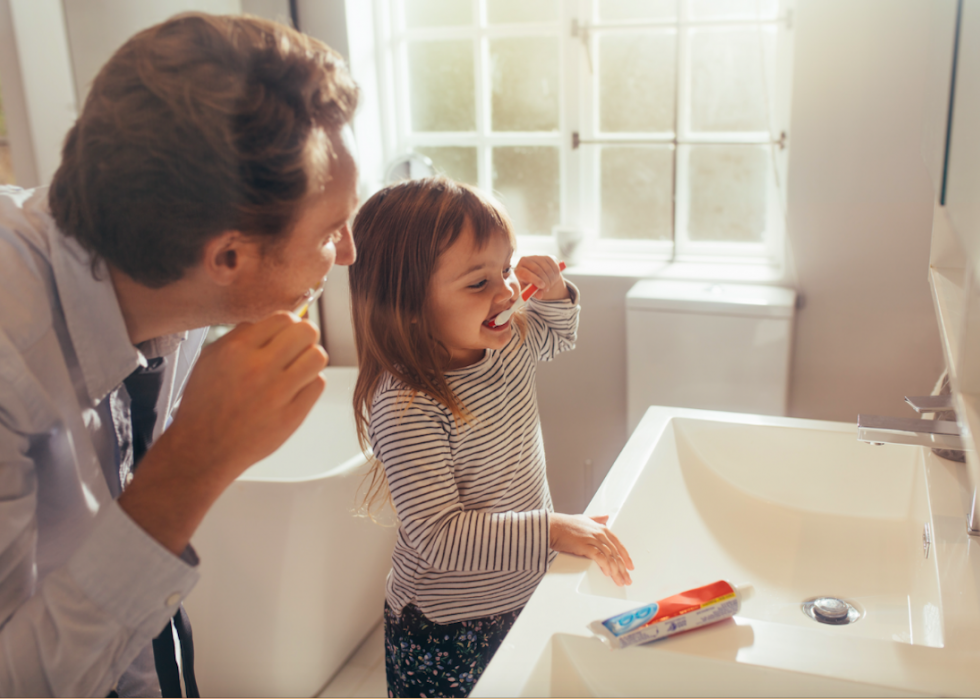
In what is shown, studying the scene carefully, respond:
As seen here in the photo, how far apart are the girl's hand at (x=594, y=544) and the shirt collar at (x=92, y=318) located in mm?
514

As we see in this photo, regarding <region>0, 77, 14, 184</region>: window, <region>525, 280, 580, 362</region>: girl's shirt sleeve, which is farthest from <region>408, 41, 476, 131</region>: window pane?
<region>525, 280, 580, 362</region>: girl's shirt sleeve

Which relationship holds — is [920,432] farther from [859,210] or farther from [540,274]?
[859,210]

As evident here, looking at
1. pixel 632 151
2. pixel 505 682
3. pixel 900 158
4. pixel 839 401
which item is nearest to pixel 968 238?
pixel 505 682

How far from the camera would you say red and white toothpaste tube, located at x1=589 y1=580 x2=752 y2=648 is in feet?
2.59

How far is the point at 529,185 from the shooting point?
244cm

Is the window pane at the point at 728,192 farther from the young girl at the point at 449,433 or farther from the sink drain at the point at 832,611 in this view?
the sink drain at the point at 832,611

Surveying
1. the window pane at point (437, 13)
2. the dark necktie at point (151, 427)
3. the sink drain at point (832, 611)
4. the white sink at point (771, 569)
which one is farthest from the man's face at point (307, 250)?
Answer: the window pane at point (437, 13)

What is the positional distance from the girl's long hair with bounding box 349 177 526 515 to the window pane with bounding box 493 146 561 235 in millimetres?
1336

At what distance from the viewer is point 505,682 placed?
0.75 metres

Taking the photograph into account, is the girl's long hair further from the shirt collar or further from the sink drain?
the sink drain

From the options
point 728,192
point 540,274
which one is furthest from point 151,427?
point 728,192

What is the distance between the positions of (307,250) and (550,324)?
0.69 m

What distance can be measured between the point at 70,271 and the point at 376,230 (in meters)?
0.47

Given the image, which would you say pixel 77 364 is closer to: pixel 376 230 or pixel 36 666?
pixel 36 666
